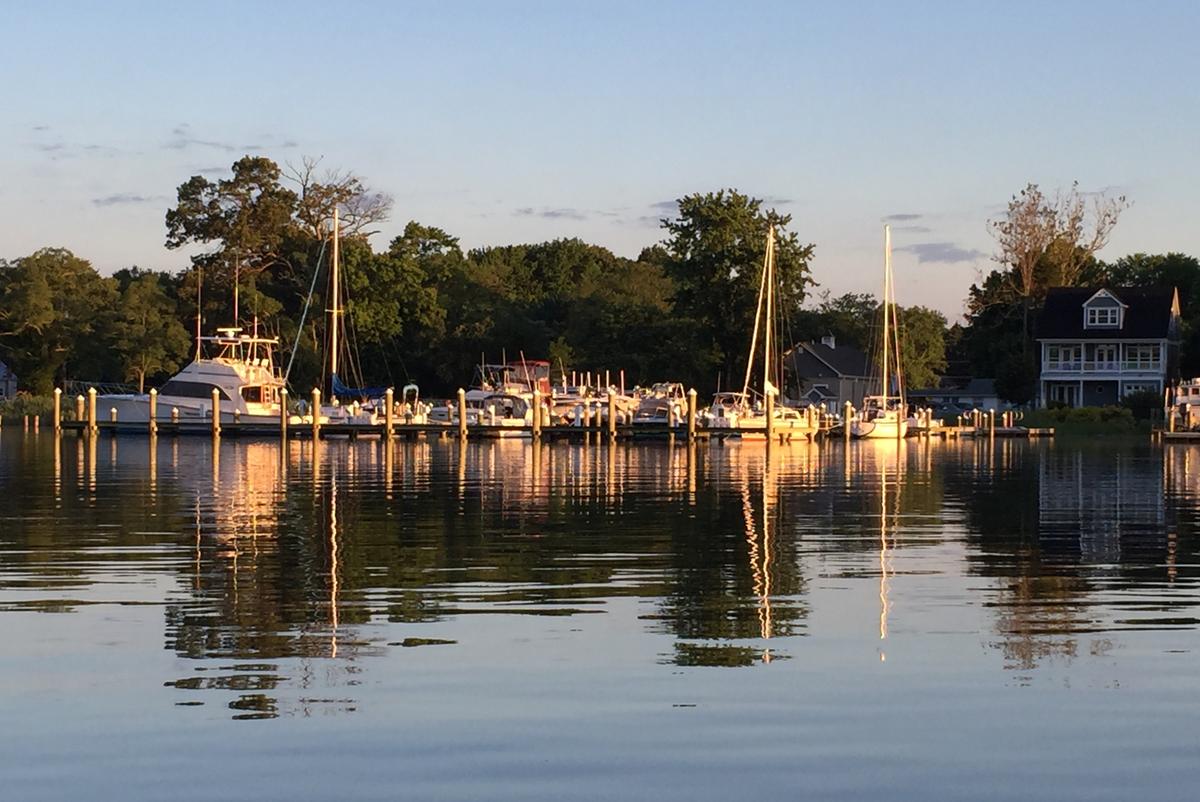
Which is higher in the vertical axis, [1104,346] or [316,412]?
[1104,346]

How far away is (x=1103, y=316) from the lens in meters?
107

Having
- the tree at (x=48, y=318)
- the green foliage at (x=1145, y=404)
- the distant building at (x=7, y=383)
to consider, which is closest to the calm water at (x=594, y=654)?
the green foliage at (x=1145, y=404)

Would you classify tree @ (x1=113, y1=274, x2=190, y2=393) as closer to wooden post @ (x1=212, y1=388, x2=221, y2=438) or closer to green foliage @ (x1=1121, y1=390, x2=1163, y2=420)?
wooden post @ (x1=212, y1=388, x2=221, y2=438)

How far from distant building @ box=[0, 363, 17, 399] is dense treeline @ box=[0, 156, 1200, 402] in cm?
601

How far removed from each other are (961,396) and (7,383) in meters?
67.4

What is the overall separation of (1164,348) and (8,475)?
77.7m

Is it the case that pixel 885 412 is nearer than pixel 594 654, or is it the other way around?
pixel 594 654

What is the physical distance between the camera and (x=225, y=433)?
82.8 m

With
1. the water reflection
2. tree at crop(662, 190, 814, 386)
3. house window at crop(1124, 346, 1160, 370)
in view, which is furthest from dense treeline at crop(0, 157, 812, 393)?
the water reflection

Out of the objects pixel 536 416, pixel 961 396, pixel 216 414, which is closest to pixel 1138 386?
pixel 961 396

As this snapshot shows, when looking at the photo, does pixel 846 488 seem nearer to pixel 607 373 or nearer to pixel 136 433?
pixel 136 433

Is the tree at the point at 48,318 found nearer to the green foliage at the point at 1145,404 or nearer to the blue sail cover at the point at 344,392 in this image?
the blue sail cover at the point at 344,392

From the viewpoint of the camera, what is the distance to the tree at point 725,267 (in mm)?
101875

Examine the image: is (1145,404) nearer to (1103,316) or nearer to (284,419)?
(1103,316)
